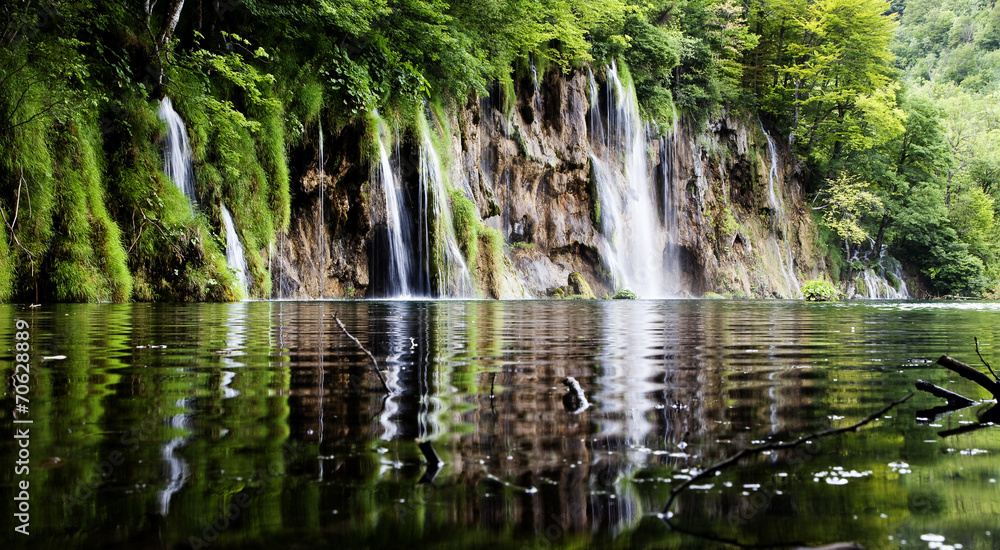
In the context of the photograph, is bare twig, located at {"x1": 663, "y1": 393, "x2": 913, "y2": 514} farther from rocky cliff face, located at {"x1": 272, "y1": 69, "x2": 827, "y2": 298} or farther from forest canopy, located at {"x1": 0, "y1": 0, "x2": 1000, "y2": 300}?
rocky cliff face, located at {"x1": 272, "y1": 69, "x2": 827, "y2": 298}

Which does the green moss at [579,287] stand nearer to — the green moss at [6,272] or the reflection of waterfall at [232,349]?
the green moss at [6,272]

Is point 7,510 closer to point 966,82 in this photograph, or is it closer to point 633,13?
point 633,13

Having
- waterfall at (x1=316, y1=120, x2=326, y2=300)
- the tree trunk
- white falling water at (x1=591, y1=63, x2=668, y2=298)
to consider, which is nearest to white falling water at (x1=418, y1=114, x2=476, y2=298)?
waterfall at (x1=316, y1=120, x2=326, y2=300)

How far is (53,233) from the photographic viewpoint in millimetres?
11625

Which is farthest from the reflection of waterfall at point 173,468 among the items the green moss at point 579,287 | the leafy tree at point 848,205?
the leafy tree at point 848,205

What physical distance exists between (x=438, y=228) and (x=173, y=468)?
18426 mm

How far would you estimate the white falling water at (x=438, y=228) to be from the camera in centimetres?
1997

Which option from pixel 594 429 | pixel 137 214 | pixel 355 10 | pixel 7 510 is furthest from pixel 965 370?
pixel 355 10

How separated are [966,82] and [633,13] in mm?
Answer: 55678

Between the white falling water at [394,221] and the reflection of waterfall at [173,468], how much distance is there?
57.0ft

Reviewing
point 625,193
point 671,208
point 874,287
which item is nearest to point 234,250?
point 625,193

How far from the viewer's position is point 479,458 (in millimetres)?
1871

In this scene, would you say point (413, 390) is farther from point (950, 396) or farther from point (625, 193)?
point (625, 193)

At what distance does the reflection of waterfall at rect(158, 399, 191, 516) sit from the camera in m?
1.49
